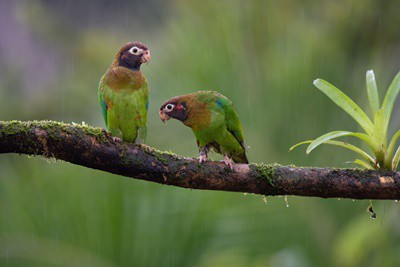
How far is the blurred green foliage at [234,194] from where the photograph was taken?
6582mm

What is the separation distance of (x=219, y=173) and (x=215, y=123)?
1.00 meters

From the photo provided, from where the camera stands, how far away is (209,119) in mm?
5129

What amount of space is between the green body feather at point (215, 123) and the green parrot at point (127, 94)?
41cm

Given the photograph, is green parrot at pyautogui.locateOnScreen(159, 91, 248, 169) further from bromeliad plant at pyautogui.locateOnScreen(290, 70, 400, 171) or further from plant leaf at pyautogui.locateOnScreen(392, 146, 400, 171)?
plant leaf at pyautogui.locateOnScreen(392, 146, 400, 171)

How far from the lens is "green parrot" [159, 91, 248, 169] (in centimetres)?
514

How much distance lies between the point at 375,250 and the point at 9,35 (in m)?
14.5

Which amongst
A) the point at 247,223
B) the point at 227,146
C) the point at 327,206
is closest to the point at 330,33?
the point at 327,206

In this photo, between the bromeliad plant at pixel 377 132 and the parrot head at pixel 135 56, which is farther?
the parrot head at pixel 135 56

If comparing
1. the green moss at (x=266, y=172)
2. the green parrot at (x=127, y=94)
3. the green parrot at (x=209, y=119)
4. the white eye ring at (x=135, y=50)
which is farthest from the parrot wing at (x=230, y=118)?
the green moss at (x=266, y=172)

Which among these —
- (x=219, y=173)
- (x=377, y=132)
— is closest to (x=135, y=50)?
(x=219, y=173)

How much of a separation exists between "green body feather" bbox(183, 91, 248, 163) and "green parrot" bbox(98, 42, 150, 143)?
41 centimetres

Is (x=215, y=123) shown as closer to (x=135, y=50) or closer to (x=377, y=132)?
(x=135, y=50)

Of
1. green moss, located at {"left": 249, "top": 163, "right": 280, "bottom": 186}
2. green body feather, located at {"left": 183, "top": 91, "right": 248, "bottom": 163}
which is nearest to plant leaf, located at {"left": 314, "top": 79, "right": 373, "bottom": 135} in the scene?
green moss, located at {"left": 249, "top": 163, "right": 280, "bottom": 186}

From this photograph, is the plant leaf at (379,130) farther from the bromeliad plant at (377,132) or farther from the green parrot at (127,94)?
the green parrot at (127,94)
